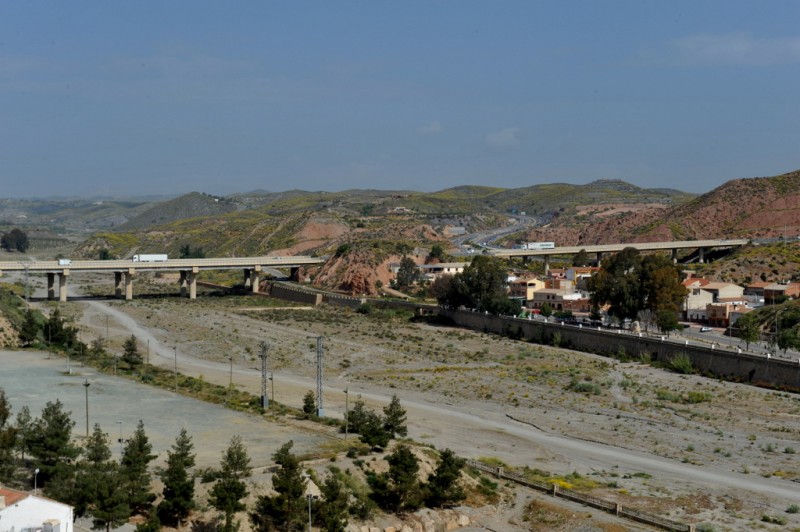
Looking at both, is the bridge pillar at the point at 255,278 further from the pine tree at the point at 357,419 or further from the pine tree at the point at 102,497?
the pine tree at the point at 102,497

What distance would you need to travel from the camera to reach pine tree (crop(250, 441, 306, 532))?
3191 centimetres

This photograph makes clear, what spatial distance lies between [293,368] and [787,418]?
32.8 m

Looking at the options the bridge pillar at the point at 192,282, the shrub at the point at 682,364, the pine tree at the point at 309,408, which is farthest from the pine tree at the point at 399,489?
the bridge pillar at the point at 192,282

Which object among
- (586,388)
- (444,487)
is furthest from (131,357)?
(444,487)

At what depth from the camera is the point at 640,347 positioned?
229 ft

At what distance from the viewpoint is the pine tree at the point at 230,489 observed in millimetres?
31484

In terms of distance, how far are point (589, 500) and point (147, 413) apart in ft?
76.9

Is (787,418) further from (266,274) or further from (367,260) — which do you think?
(266,274)

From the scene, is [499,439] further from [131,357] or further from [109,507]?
[131,357]

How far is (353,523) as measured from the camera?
109 ft

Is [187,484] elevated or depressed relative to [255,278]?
depressed

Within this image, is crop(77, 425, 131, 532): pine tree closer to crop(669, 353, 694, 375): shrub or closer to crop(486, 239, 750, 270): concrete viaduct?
crop(669, 353, 694, 375): shrub

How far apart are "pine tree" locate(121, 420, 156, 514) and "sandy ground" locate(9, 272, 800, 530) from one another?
1276 cm

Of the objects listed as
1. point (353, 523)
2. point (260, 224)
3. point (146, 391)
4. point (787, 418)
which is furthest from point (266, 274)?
point (353, 523)
